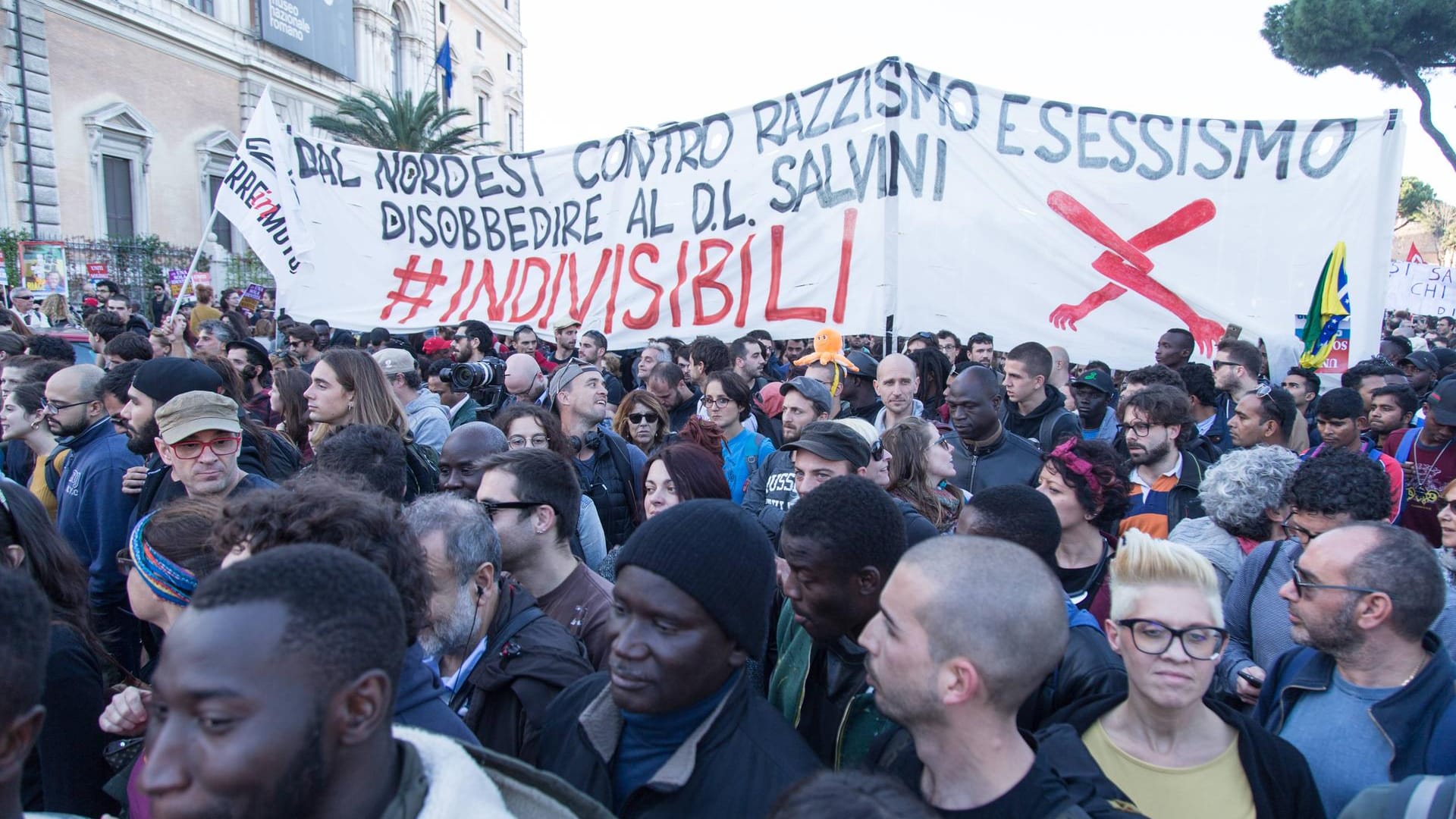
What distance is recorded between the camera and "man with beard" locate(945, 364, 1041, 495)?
178 inches

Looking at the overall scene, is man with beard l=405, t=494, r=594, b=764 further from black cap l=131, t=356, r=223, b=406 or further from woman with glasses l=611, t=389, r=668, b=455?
woman with glasses l=611, t=389, r=668, b=455

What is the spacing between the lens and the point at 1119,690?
87.8 inches

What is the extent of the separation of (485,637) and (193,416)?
1.64m

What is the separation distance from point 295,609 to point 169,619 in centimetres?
139

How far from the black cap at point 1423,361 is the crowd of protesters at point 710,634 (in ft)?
16.5

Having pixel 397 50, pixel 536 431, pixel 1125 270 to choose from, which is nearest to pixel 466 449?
pixel 536 431

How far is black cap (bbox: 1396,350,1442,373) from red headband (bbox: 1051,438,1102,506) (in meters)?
6.80

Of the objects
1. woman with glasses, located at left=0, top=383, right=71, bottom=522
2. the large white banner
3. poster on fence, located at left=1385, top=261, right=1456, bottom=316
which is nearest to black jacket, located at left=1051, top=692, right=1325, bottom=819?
the large white banner

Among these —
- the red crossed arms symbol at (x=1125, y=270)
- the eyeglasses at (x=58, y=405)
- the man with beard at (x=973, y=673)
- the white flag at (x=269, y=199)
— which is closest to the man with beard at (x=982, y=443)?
the red crossed arms symbol at (x=1125, y=270)

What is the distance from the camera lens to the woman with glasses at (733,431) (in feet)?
16.8

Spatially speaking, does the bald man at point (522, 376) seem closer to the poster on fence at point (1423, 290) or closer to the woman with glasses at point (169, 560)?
the woman with glasses at point (169, 560)

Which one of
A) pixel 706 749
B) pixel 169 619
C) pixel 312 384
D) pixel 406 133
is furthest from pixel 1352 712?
pixel 406 133

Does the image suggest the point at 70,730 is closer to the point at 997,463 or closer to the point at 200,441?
the point at 200,441

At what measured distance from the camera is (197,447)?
3.33 m
